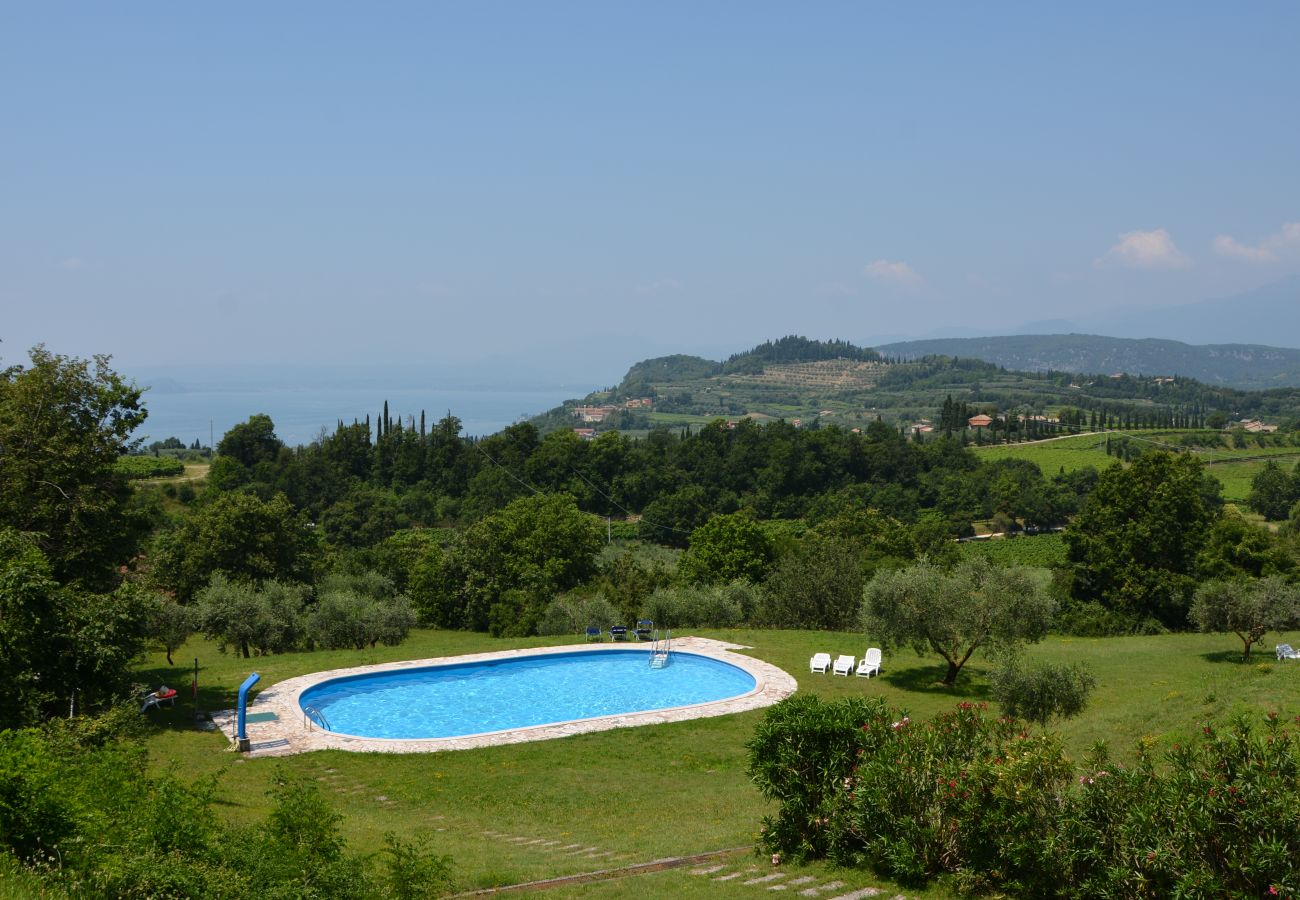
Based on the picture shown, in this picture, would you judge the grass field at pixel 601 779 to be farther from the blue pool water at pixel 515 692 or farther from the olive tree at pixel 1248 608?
the blue pool water at pixel 515 692

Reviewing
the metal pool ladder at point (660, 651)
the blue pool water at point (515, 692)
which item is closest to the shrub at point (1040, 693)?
the blue pool water at point (515, 692)

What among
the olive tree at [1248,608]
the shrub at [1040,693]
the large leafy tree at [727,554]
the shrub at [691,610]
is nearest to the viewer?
the shrub at [1040,693]

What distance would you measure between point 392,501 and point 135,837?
7727 cm

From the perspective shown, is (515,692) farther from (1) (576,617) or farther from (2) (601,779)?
(2) (601,779)

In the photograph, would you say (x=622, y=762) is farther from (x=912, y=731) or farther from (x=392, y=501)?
(x=392, y=501)

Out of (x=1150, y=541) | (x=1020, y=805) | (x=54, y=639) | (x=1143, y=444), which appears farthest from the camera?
(x=1143, y=444)

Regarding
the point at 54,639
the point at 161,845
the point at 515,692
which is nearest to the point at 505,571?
the point at 515,692

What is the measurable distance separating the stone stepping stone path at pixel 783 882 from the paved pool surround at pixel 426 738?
31.4 ft

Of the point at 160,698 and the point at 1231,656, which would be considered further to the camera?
the point at 1231,656

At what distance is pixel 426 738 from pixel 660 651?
33.1 feet

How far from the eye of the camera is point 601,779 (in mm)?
17344

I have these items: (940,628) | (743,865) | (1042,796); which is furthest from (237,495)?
(1042,796)

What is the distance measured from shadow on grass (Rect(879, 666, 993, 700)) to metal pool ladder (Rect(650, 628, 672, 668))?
6.69 meters

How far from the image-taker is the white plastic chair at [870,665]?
2534 cm
